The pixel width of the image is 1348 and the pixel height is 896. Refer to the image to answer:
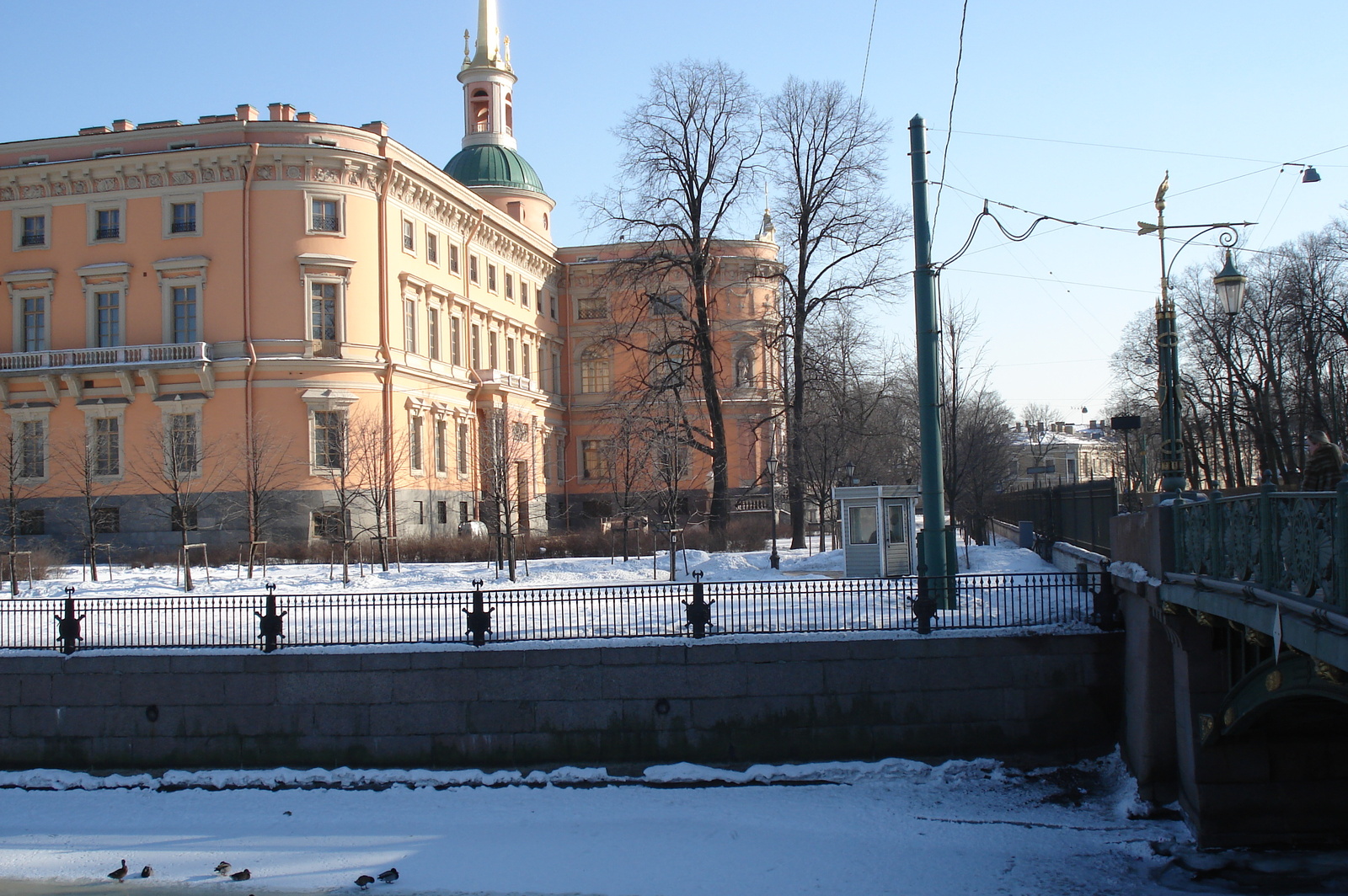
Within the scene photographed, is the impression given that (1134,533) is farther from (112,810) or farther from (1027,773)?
(112,810)

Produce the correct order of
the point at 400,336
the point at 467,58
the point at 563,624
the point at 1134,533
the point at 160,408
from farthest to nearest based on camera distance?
the point at 467,58
the point at 400,336
the point at 160,408
the point at 563,624
the point at 1134,533

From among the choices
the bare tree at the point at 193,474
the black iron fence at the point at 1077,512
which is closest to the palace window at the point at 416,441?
the bare tree at the point at 193,474

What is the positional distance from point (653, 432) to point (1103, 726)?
20924mm

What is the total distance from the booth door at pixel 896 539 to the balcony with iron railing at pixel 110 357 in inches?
970

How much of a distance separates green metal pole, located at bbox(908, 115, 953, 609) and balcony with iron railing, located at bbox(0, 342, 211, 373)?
92.3ft

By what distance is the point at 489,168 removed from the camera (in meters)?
59.1

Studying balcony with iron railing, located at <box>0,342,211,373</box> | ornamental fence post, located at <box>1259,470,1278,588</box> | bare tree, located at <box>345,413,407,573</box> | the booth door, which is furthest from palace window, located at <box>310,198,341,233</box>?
ornamental fence post, located at <box>1259,470,1278,588</box>

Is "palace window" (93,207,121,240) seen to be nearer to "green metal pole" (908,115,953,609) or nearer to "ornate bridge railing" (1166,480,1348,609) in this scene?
"green metal pole" (908,115,953,609)

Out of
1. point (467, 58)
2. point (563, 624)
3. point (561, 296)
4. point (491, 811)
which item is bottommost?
point (491, 811)

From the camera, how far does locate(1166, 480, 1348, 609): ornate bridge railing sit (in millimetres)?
6654

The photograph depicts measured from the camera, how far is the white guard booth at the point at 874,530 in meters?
24.9

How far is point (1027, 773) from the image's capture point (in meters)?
14.2

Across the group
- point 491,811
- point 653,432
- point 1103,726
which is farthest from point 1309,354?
point 491,811

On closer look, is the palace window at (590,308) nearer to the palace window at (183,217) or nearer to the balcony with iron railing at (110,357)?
the palace window at (183,217)
